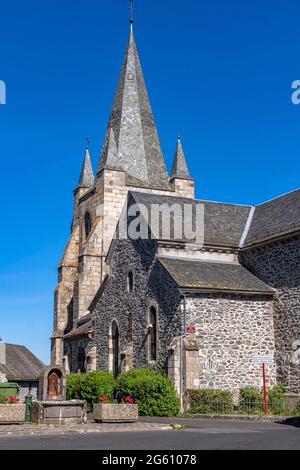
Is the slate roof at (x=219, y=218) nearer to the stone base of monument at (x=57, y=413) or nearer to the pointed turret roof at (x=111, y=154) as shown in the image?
the pointed turret roof at (x=111, y=154)

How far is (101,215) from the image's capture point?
43.2 metres

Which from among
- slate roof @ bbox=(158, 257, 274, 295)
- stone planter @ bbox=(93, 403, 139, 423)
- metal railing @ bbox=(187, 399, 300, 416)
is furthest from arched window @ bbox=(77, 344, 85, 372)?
stone planter @ bbox=(93, 403, 139, 423)

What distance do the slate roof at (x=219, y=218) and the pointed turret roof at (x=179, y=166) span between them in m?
13.7

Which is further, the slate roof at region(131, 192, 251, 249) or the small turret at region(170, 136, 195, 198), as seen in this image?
the small turret at region(170, 136, 195, 198)

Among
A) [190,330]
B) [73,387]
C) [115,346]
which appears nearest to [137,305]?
[115,346]

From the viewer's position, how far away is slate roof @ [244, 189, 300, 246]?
91.2 feet

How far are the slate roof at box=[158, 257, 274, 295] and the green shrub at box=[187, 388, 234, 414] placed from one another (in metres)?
4.15

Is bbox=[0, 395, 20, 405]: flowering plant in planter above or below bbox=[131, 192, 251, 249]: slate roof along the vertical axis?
below

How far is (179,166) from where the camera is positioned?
157ft

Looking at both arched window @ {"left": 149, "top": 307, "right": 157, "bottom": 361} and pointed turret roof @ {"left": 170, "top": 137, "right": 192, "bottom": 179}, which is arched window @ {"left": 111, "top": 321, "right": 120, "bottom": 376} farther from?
pointed turret roof @ {"left": 170, "top": 137, "right": 192, "bottom": 179}

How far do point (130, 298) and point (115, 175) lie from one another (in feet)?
52.0

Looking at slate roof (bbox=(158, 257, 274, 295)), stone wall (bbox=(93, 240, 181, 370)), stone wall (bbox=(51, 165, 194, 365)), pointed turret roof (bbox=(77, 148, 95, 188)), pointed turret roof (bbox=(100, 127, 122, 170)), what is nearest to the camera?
slate roof (bbox=(158, 257, 274, 295))

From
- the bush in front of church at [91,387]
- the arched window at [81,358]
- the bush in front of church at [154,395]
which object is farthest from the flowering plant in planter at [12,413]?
the arched window at [81,358]
